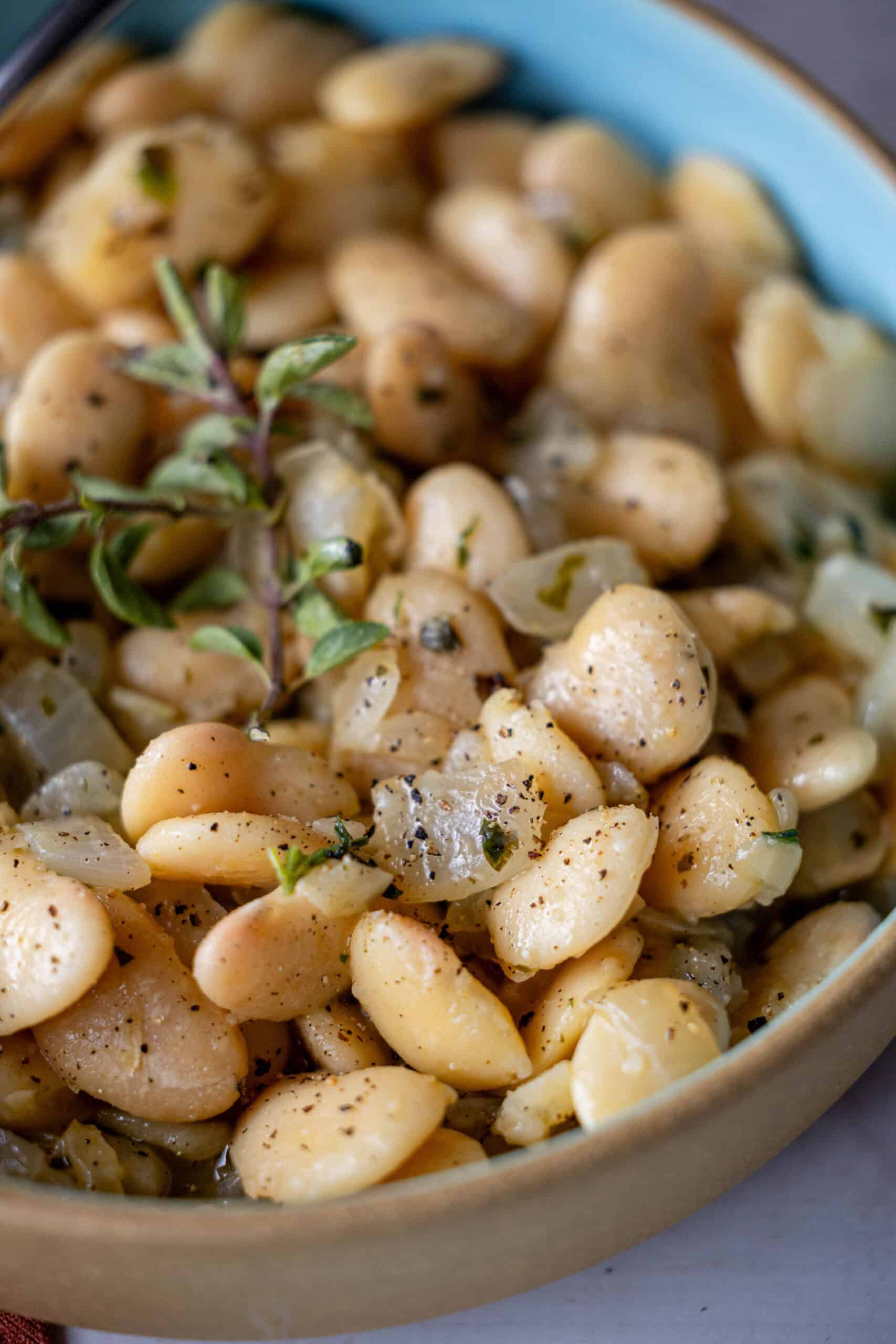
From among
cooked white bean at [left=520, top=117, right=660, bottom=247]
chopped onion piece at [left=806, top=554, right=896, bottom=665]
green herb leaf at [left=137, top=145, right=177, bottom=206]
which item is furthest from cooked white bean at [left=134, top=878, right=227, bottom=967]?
cooked white bean at [left=520, top=117, right=660, bottom=247]

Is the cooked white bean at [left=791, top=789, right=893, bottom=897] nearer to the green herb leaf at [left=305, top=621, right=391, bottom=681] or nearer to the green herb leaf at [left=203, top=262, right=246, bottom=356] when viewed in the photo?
the green herb leaf at [left=305, top=621, right=391, bottom=681]

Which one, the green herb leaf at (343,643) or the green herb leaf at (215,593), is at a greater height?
the green herb leaf at (215,593)

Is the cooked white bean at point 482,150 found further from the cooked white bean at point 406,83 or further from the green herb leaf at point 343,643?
the green herb leaf at point 343,643

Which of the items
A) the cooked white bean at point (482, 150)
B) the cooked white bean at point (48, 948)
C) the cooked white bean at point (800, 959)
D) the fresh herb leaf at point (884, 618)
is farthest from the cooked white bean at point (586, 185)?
the cooked white bean at point (48, 948)

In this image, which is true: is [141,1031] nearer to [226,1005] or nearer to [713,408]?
[226,1005]

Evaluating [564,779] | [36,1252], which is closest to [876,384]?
[564,779]

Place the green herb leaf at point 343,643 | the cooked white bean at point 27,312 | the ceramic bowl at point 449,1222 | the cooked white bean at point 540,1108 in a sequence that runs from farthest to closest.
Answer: the cooked white bean at point 27,312, the green herb leaf at point 343,643, the cooked white bean at point 540,1108, the ceramic bowl at point 449,1222

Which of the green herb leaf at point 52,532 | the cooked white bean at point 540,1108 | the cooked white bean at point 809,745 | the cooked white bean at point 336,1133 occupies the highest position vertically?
the green herb leaf at point 52,532
